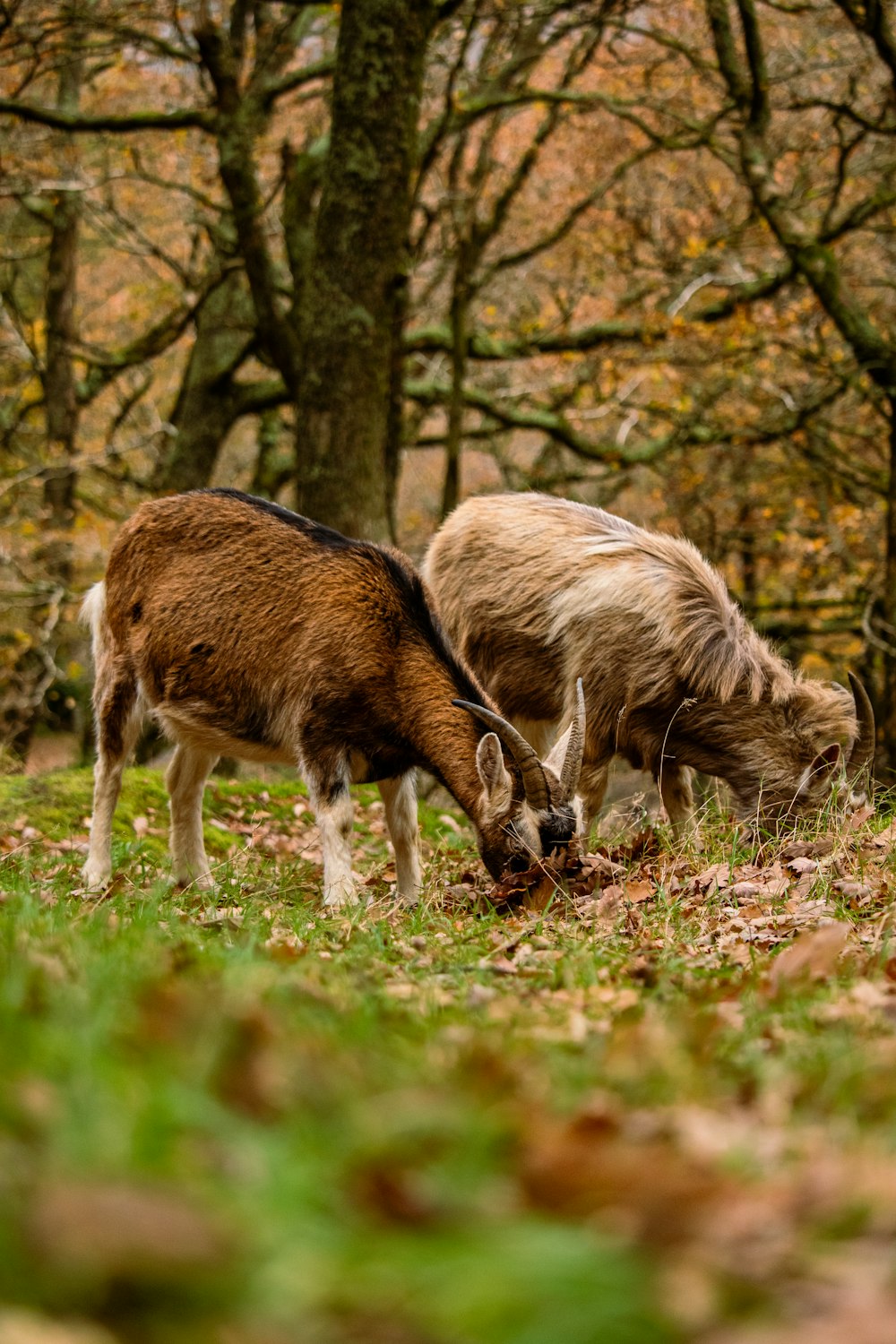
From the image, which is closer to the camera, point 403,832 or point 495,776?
point 495,776

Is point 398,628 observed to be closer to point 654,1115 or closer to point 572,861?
point 572,861

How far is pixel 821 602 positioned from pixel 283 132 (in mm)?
10603

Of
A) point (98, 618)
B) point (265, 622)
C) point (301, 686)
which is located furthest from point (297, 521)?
point (98, 618)

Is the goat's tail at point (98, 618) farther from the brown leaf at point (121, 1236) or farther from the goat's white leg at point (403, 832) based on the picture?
the brown leaf at point (121, 1236)

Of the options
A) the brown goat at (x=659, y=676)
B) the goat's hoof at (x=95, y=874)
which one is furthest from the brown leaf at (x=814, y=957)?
the goat's hoof at (x=95, y=874)

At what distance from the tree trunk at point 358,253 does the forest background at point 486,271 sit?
0.03 metres

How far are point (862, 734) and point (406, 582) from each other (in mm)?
2941

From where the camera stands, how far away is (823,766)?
819cm

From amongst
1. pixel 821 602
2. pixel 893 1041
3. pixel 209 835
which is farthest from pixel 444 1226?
pixel 821 602

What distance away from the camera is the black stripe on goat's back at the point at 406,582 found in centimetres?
729

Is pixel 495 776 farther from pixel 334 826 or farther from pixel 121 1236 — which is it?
pixel 121 1236

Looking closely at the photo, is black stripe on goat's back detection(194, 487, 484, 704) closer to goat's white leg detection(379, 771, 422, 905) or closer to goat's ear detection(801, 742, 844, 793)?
goat's white leg detection(379, 771, 422, 905)

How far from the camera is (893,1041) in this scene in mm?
3094

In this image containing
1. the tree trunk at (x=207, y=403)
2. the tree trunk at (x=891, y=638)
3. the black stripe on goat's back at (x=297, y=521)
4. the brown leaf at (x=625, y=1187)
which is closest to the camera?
Answer: the brown leaf at (x=625, y=1187)
